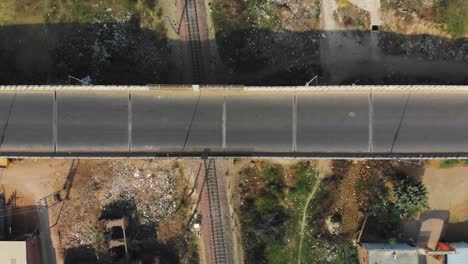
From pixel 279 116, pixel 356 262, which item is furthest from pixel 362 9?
pixel 356 262

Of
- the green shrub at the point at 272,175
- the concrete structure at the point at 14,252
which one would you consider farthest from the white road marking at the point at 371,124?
the concrete structure at the point at 14,252

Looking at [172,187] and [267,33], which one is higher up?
[267,33]

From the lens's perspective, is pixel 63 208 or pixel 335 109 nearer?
pixel 335 109

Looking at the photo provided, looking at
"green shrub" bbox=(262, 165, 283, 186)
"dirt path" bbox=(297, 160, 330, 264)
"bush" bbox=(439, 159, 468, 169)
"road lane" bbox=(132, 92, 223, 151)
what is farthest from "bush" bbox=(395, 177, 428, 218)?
"road lane" bbox=(132, 92, 223, 151)

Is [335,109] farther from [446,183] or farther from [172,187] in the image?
[172,187]

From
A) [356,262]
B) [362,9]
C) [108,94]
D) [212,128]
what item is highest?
[362,9]

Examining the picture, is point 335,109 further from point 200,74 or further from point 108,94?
point 108,94

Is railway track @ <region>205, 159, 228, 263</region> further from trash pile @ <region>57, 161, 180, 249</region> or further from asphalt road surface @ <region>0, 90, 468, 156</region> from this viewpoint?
asphalt road surface @ <region>0, 90, 468, 156</region>
